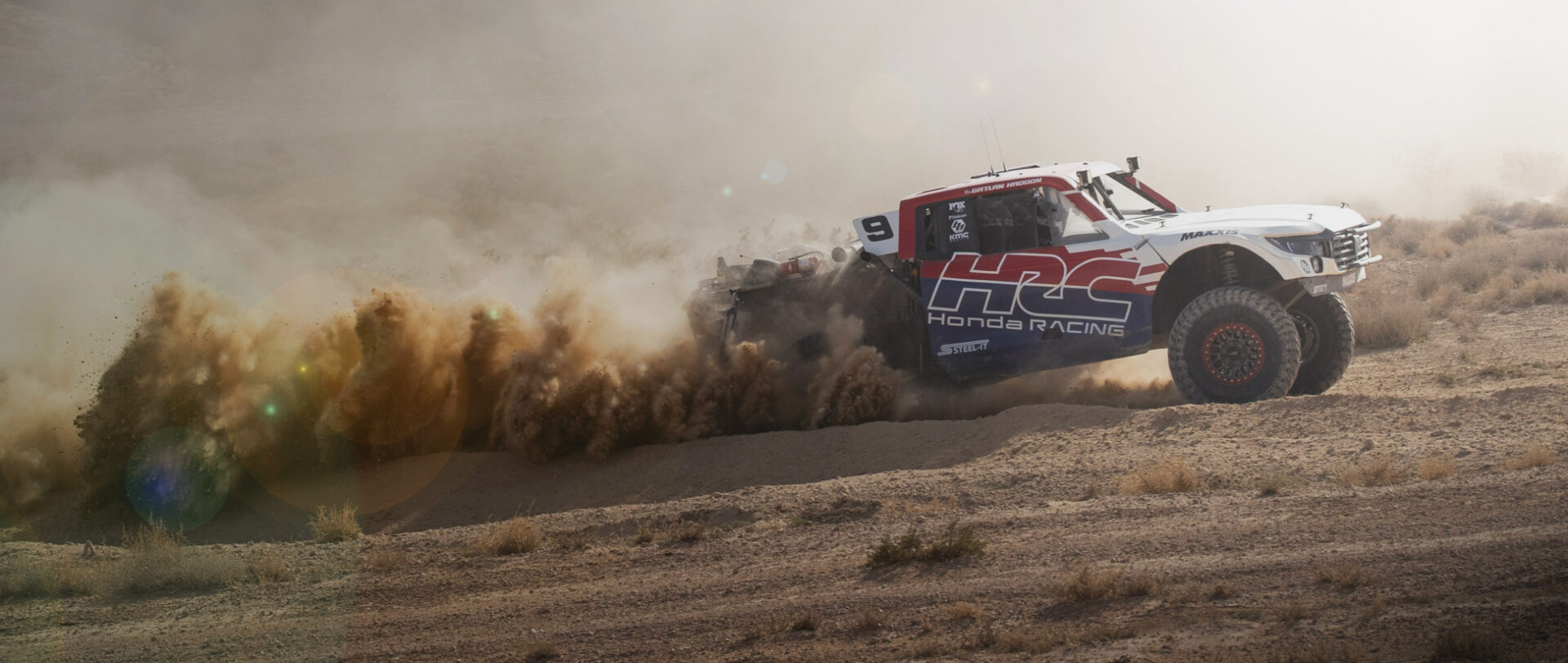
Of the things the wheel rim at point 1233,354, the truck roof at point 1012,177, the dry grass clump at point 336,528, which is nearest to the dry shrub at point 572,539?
the dry grass clump at point 336,528

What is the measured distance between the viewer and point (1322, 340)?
32.4 feet

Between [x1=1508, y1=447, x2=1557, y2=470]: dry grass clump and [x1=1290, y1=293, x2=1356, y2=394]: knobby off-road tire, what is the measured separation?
9.98 ft

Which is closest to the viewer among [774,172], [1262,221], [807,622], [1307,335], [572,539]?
[807,622]

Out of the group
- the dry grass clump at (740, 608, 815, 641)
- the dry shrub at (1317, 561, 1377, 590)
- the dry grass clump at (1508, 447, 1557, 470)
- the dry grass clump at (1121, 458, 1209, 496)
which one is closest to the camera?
the dry shrub at (1317, 561, 1377, 590)

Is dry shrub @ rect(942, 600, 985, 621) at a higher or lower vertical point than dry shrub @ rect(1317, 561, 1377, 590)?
lower

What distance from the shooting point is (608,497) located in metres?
9.38

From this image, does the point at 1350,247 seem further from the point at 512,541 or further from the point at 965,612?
the point at 512,541

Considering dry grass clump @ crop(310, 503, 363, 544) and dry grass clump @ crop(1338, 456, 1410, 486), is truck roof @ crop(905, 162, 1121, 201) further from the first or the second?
dry grass clump @ crop(310, 503, 363, 544)

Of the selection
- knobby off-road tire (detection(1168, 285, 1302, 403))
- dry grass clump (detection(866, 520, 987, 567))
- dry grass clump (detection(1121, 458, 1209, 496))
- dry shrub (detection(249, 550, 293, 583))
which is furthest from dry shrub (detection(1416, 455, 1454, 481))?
dry shrub (detection(249, 550, 293, 583))

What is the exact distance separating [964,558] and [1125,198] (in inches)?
216

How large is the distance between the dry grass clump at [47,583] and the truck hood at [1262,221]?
27.7ft

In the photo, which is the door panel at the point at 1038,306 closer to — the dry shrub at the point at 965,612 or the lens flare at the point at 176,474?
the dry shrub at the point at 965,612

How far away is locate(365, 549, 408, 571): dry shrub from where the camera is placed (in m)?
7.45

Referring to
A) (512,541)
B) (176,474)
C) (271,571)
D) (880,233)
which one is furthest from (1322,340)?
(176,474)
